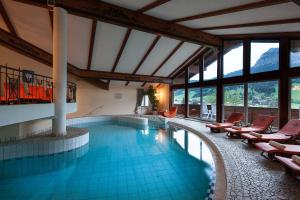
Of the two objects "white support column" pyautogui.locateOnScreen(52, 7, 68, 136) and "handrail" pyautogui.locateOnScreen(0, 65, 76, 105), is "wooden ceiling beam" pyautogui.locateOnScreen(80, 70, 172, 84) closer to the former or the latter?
"handrail" pyautogui.locateOnScreen(0, 65, 76, 105)

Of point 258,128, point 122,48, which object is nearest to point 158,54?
point 122,48

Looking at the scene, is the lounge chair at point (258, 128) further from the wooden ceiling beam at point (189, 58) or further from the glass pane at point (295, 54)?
the wooden ceiling beam at point (189, 58)

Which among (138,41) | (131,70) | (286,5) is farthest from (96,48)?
(286,5)

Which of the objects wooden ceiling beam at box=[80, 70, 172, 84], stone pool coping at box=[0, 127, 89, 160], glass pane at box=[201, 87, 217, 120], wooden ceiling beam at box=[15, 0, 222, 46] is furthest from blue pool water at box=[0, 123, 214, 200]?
wooden ceiling beam at box=[80, 70, 172, 84]

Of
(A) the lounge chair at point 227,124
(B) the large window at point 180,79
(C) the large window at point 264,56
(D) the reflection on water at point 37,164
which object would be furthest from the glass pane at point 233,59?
(D) the reflection on water at point 37,164

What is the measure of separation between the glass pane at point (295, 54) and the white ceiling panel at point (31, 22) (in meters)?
7.90

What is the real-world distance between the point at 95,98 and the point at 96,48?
5826mm

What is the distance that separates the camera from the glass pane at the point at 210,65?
9897 millimetres

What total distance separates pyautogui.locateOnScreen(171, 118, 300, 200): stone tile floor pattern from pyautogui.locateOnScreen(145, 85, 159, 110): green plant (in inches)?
417

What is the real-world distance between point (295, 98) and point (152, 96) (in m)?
9.70

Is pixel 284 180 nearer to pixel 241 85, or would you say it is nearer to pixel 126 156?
pixel 126 156

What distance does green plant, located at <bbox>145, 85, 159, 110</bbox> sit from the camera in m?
15.1

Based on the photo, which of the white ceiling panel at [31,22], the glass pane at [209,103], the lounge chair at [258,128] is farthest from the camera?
the glass pane at [209,103]

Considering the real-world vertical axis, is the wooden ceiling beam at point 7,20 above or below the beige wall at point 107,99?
above
